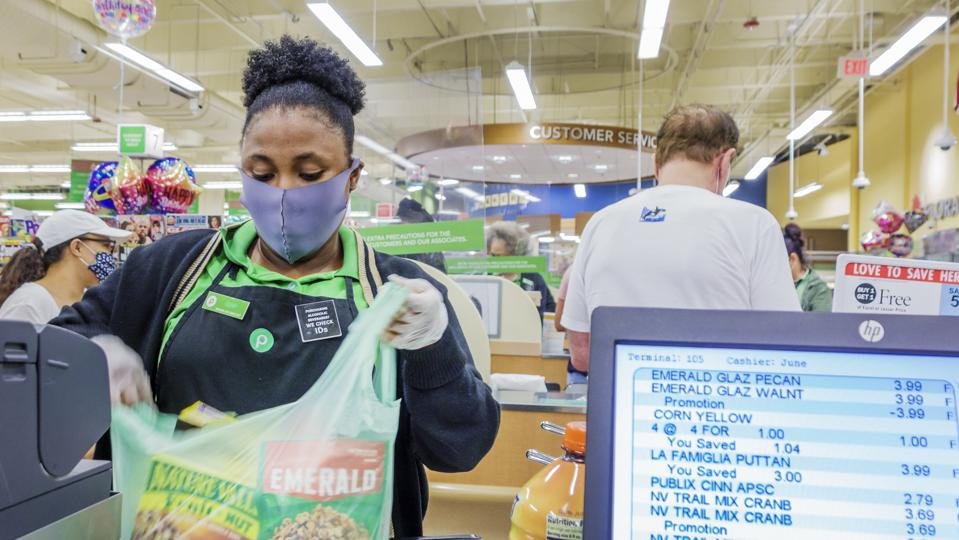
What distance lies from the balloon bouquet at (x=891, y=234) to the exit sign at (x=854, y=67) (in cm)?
227

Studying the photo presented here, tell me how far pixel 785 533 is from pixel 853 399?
14 centimetres

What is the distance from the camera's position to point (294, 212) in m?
1.24

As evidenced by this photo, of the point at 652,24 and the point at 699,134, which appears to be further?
the point at 652,24

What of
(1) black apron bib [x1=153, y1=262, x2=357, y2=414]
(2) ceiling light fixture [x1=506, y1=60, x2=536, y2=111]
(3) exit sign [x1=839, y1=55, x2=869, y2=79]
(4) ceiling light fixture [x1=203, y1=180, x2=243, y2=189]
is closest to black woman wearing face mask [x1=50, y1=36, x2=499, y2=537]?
(1) black apron bib [x1=153, y1=262, x2=357, y2=414]

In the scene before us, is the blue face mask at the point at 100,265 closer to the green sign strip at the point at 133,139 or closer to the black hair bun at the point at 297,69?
the black hair bun at the point at 297,69

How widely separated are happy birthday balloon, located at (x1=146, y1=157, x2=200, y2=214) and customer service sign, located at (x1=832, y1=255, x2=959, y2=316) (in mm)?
5611

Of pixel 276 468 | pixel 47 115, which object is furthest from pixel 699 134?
pixel 47 115

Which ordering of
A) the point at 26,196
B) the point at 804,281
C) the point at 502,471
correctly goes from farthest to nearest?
1. the point at 26,196
2. the point at 804,281
3. the point at 502,471

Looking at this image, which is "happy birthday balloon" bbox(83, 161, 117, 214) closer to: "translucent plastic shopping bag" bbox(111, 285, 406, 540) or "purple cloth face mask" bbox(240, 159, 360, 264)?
"purple cloth face mask" bbox(240, 159, 360, 264)

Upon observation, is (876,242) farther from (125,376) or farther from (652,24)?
(125,376)

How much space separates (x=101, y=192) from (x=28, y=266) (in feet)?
9.40

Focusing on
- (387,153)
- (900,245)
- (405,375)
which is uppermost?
(387,153)

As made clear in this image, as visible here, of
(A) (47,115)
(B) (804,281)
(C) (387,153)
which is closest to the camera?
(B) (804,281)

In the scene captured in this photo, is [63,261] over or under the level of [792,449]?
over
